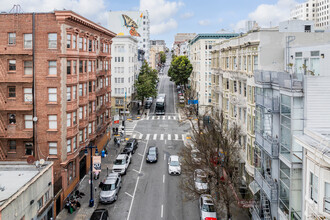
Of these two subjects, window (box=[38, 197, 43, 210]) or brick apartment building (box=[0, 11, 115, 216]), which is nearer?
window (box=[38, 197, 43, 210])

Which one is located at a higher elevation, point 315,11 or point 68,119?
point 315,11

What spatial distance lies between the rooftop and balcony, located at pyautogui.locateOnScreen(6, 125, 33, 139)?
4.37 meters

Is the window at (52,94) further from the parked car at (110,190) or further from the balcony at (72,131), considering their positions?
the parked car at (110,190)

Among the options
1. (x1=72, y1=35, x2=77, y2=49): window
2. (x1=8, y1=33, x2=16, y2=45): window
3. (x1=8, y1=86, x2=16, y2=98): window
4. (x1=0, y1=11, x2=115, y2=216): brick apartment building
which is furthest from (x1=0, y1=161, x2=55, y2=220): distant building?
(x1=72, y1=35, x2=77, y2=49): window

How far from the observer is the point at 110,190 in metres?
32.1

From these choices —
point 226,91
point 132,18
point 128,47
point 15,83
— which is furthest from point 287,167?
point 132,18

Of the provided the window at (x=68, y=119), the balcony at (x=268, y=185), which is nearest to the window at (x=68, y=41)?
the window at (x=68, y=119)

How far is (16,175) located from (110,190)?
9977 millimetres

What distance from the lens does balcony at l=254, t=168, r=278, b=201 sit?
20.3 m

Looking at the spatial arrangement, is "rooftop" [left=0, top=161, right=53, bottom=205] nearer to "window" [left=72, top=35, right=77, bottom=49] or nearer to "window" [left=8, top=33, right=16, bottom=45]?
"window" [left=8, top=33, right=16, bottom=45]

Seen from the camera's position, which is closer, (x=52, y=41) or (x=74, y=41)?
(x=52, y=41)

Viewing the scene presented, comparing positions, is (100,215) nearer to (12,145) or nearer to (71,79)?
(12,145)

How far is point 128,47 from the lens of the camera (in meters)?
77.2

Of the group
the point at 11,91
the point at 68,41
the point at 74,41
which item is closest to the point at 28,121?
the point at 11,91
